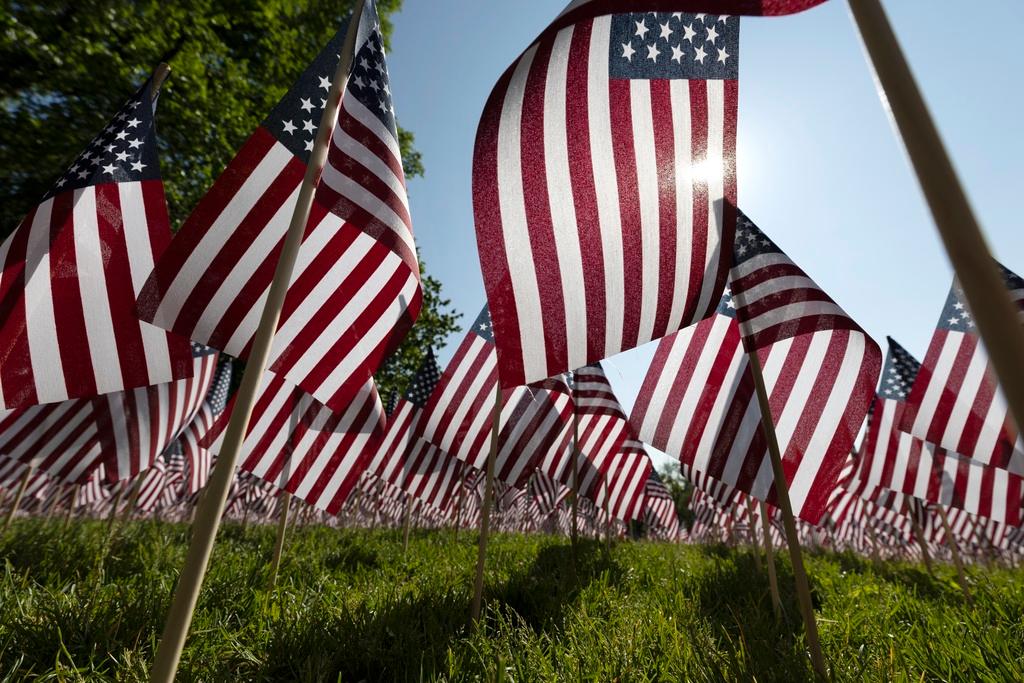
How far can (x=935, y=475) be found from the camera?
7516 mm

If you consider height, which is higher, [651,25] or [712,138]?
[651,25]

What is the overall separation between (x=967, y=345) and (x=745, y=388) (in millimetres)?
3625

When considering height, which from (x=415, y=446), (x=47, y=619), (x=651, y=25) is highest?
(x=651, y=25)

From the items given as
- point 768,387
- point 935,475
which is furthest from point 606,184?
point 935,475

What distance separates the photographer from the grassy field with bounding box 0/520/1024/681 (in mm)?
2641

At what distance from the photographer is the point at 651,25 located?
2.72 m

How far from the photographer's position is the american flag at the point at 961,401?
532cm

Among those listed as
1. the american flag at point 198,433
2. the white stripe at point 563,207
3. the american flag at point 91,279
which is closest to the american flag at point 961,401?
the white stripe at point 563,207

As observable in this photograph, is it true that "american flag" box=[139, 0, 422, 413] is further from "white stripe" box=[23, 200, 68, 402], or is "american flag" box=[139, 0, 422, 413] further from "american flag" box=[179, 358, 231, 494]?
"american flag" box=[179, 358, 231, 494]

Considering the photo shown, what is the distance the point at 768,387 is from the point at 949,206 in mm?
3591

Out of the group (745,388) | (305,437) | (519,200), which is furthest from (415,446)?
(519,200)

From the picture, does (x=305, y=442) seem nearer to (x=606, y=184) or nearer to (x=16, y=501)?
(x=16, y=501)

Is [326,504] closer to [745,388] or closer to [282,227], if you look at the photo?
[282,227]

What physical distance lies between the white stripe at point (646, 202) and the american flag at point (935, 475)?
6.54 meters
